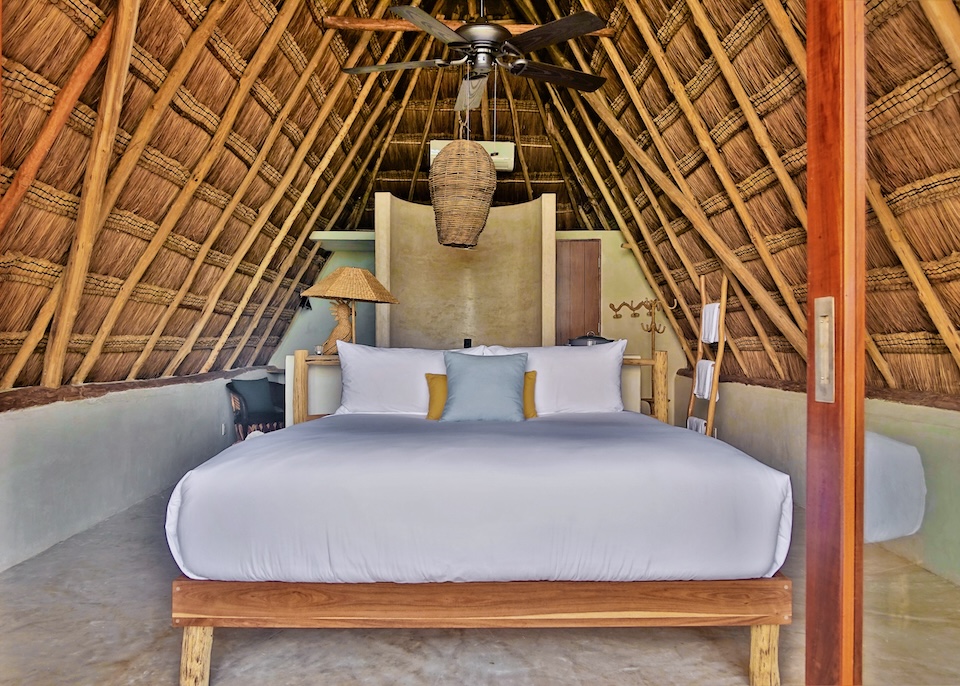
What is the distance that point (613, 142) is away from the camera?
498 cm

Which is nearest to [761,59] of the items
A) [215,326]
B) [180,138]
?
[180,138]

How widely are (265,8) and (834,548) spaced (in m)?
3.59

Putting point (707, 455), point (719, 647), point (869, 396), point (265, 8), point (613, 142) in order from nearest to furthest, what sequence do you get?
point (869, 396)
point (707, 455)
point (719, 647)
point (265, 8)
point (613, 142)

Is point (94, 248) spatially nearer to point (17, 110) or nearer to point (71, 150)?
point (71, 150)

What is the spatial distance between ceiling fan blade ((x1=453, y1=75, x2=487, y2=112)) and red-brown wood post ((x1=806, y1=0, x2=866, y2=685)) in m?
2.20

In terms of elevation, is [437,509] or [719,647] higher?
[437,509]

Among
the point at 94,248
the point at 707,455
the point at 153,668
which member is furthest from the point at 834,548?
the point at 94,248

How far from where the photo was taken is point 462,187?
3.92m

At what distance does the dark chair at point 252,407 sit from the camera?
5152 mm

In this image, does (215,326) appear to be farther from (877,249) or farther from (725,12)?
(877,249)

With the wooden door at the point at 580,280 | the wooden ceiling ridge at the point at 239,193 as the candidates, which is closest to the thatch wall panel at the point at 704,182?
the wooden door at the point at 580,280

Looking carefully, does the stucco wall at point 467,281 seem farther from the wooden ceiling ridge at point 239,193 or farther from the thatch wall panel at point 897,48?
Result: the thatch wall panel at point 897,48

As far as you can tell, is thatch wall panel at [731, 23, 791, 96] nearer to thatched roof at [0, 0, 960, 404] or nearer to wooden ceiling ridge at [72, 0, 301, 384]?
thatched roof at [0, 0, 960, 404]

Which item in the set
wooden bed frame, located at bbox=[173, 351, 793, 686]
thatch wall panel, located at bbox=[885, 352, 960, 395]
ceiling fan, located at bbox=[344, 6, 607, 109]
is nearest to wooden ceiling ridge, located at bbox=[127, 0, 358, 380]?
ceiling fan, located at bbox=[344, 6, 607, 109]
